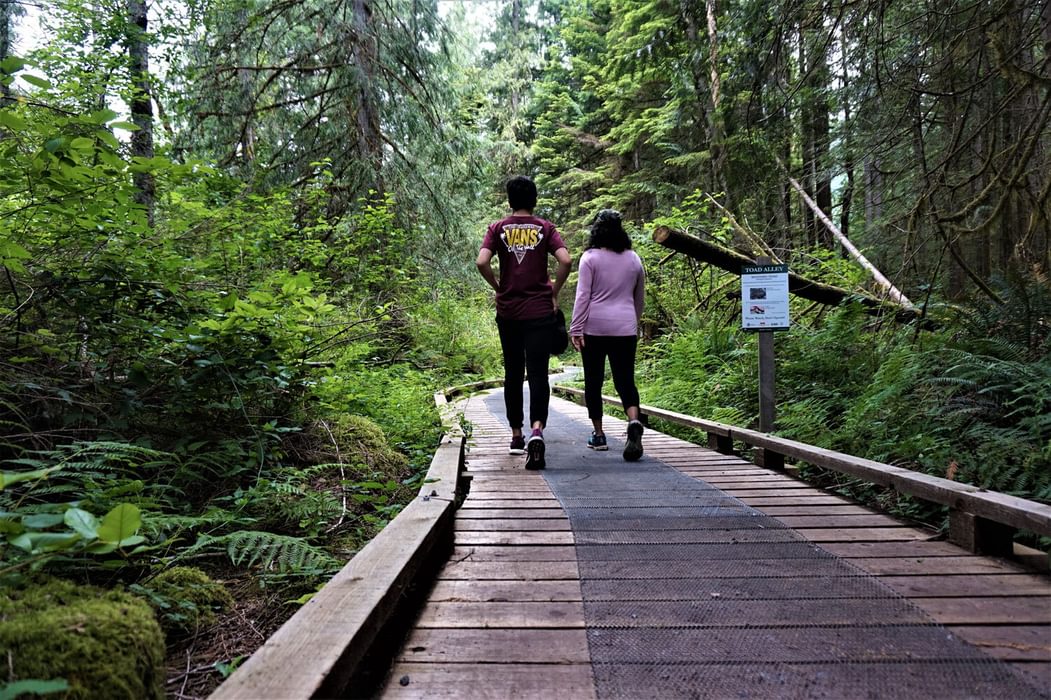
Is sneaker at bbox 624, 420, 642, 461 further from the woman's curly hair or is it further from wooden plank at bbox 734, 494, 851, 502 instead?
the woman's curly hair

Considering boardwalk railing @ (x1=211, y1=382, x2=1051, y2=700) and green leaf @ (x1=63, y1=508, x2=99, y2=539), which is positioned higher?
green leaf @ (x1=63, y1=508, x2=99, y2=539)

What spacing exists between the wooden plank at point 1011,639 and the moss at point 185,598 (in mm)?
2677

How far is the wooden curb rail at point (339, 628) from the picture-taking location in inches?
45.3

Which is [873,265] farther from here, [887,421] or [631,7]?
[631,7]

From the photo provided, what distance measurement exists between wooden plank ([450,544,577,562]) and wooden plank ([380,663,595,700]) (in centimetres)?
91

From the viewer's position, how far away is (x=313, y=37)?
10648 millimetres

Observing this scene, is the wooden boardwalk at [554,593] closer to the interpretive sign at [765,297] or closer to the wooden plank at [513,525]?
the wooden plank at [513,525]

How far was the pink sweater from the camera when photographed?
489cm

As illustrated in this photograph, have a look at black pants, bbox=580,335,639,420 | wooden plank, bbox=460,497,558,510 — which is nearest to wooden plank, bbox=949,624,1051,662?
wooden plank, bbox=460,497,558,510

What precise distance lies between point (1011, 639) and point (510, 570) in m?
1.78

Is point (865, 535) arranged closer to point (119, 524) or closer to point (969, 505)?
A: point (969, 505)

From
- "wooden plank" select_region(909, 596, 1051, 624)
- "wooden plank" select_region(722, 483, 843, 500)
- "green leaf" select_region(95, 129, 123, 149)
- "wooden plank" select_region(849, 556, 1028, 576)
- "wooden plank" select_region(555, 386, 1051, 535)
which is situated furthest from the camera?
"wooden plank" select_region(722, 483, 843, 500)

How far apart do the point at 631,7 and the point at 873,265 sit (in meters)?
9.71

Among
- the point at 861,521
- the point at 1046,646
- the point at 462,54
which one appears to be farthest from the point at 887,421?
the point at 462,54
